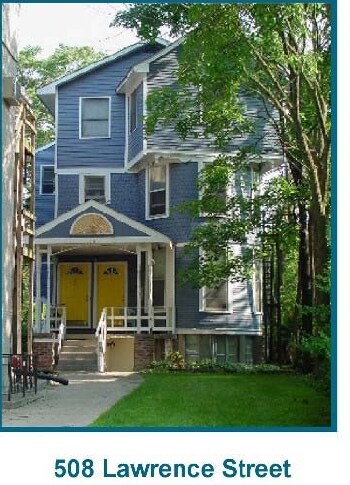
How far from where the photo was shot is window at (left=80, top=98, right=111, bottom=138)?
26.2 meters

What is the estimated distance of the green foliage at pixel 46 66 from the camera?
3991 centimetres

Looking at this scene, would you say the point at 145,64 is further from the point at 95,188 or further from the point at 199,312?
the point at 199,312

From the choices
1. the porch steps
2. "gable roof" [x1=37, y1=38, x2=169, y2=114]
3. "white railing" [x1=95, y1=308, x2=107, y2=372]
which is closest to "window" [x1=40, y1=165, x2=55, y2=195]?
"gable roof" [x1=37, y1=38, x2=169, y2=114]

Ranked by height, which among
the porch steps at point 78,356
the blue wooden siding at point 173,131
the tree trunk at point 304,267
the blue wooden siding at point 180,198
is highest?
the blue wooden siding at point 173,131

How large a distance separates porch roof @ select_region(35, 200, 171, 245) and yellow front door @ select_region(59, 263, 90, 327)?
2421 millimetres

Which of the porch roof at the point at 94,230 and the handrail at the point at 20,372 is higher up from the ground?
the porch roof at the point at 94,230

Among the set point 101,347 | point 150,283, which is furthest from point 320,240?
point 101,347

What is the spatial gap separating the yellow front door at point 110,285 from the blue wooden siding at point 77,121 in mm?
2994

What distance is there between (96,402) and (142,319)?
9.98 m

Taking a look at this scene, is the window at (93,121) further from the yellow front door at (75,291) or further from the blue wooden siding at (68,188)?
the yellow front door at (75,291)

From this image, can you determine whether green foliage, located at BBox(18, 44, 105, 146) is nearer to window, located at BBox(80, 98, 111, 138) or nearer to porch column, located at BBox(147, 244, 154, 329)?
window, located at BBox(80, 98, 111, 138)

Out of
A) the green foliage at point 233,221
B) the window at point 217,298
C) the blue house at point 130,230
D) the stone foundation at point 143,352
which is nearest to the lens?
the green foliage at point 233,221

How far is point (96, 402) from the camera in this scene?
13867 millimetres

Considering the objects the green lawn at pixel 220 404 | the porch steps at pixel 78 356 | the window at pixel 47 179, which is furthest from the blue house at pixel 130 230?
the green lawn at pixel 220 404
